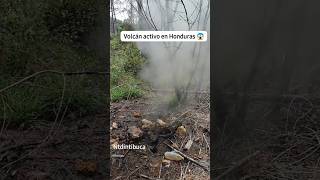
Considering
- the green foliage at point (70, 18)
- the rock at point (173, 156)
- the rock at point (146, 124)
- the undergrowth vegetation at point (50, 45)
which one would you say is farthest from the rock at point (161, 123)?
the green foliage at point (70, 18)

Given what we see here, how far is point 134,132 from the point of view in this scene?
3.64 m

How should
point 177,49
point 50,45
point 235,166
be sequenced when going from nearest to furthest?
point 177,49, point 235,166, point 50,45

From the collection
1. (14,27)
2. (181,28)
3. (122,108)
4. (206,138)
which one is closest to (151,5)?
(181,28)

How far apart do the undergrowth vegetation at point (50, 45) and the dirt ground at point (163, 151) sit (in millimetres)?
469

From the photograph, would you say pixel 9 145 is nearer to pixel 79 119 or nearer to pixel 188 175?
pixel 79 119

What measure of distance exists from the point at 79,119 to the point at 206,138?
3.09 feet

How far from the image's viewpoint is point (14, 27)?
4.30 metres

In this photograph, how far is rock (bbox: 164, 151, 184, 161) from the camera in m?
3.63

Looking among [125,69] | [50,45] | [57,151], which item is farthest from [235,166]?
[50,45]

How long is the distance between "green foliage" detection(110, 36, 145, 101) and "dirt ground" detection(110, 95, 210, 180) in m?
0.08

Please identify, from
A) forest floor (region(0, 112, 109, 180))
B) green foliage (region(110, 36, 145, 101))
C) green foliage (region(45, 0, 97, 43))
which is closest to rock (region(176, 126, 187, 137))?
green foliage (region(110, 36, 145, 101))

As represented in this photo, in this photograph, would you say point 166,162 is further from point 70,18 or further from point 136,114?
point 70,18

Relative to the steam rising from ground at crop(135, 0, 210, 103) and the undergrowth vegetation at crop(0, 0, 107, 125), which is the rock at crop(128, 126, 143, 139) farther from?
the undergrowth vegetation at crop(0, 0, 107, 125)

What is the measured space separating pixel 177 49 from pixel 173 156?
698mm
